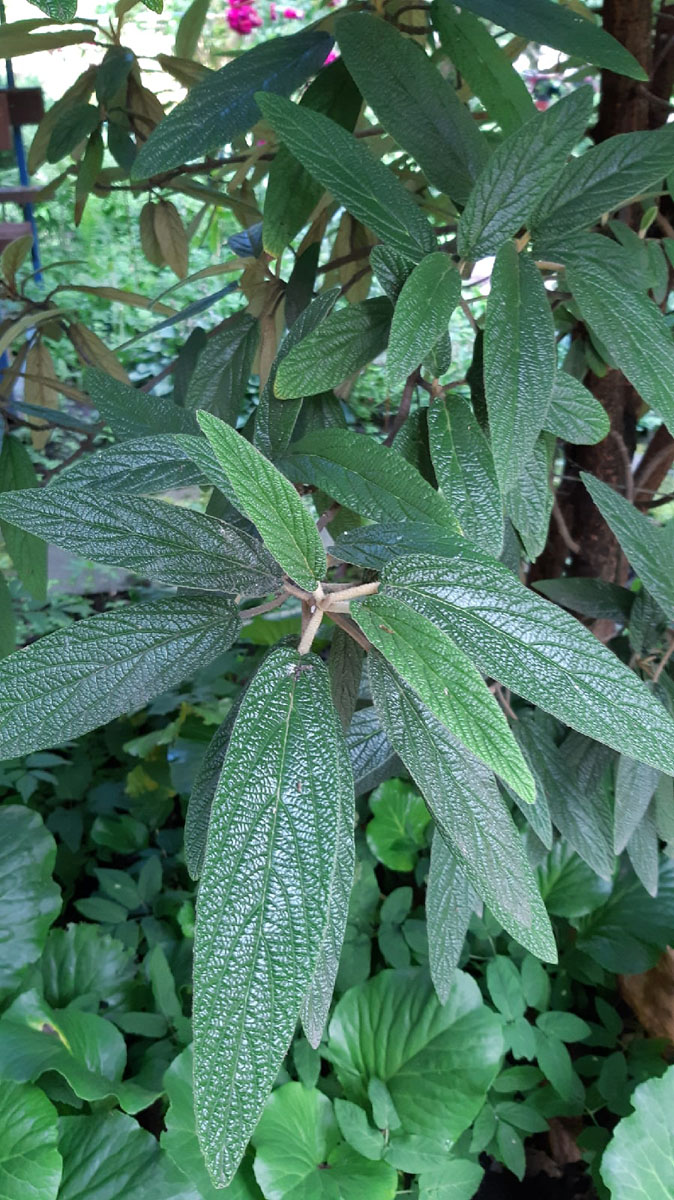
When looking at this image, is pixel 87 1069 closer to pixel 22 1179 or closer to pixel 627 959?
pixel 22 1179

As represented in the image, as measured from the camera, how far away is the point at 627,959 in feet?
3.95

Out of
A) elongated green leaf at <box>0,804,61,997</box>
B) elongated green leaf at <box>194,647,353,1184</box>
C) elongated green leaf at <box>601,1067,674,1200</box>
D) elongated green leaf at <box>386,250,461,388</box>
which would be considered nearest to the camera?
elongated green leaf at <box>194,647,353,1184</box>

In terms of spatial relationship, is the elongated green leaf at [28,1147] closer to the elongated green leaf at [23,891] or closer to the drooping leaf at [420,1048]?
the elongated green leaf at [23,891]

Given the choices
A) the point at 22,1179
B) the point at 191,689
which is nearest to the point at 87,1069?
the point at 22,1179

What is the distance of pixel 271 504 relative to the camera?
1.08 feet

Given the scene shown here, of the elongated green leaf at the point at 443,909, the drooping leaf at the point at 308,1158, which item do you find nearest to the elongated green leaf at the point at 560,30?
the elongated green leaf at the point at 443,909

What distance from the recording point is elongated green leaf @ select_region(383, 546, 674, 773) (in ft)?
1.10

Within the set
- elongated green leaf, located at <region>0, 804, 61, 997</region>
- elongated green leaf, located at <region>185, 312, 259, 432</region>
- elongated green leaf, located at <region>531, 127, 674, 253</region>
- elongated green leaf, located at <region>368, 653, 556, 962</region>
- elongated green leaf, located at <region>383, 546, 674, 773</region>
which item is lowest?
elongated green leaf, located at <region>0, 804, 61, 997</region>

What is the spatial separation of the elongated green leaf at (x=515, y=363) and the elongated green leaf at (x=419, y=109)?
0.09 meters

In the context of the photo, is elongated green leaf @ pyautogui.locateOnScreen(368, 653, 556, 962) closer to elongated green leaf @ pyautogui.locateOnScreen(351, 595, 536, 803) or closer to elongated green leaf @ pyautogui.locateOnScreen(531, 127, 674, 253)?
elongated green leaf @ pyautogui.locateOnScreen(351, 595, 536, 803)

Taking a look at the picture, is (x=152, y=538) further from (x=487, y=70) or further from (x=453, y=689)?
(x=487, y=70)

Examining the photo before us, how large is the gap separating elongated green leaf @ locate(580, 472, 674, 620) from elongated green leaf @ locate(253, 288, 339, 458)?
0.20m

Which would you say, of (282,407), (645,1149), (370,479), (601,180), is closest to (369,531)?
(370,479)

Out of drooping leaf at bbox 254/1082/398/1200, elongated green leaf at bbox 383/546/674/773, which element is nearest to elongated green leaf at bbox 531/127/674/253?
elongated green leaf at bbox 383/546/674/773
